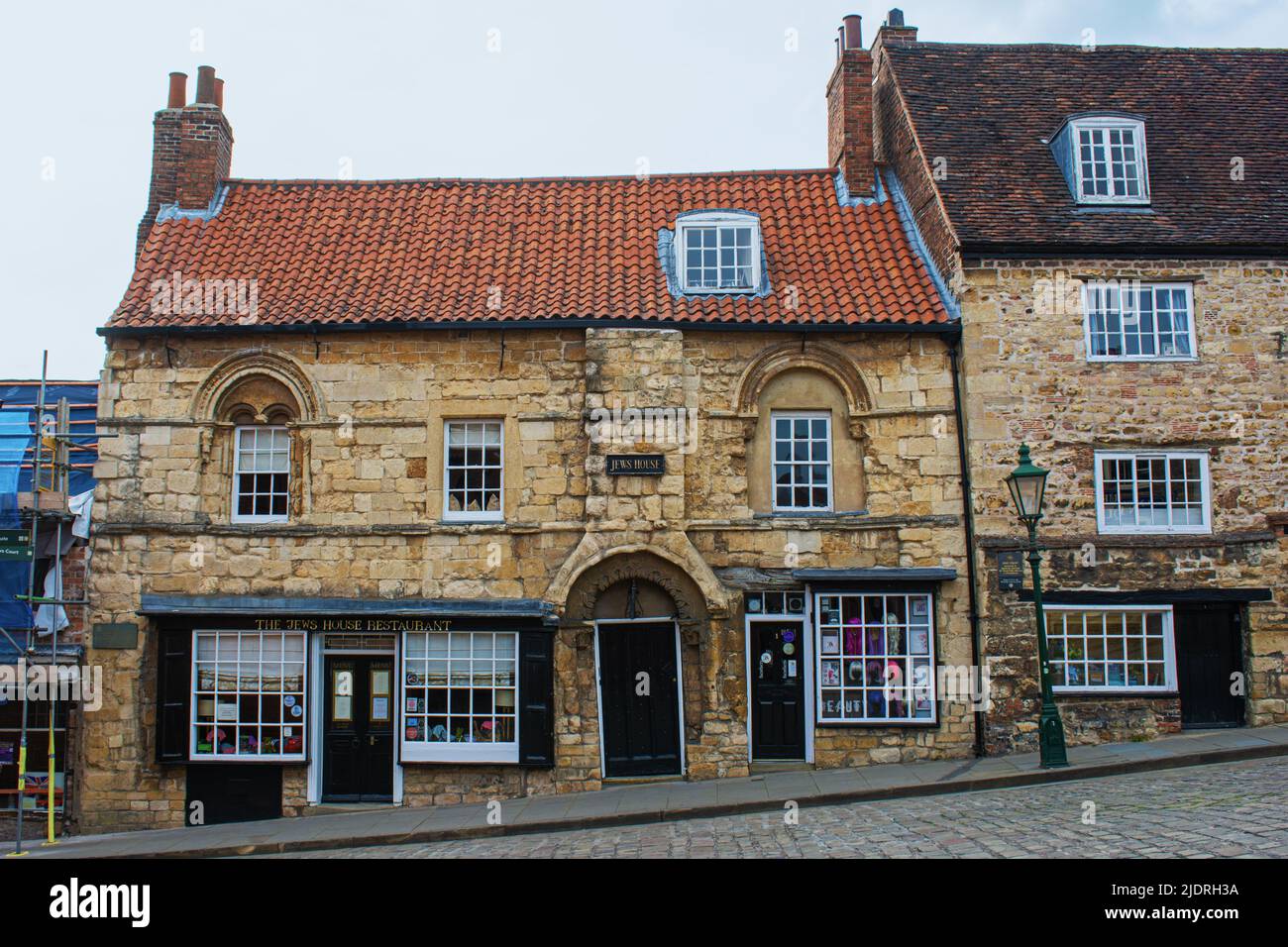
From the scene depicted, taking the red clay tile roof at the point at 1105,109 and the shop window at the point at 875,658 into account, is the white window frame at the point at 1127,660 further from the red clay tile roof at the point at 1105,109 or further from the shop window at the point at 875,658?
the red clay tile roof at the point at 1105,109

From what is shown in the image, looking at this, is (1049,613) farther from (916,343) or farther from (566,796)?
(566,796)

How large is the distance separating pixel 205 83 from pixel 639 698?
1263 centimetres

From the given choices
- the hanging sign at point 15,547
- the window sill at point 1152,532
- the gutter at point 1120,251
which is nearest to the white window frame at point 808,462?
the gutter at point 1120,251

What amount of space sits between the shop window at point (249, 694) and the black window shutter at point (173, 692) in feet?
0.38

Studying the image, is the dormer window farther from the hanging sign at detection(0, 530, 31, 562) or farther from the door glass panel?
the hanging sign at detection(0, 530, 31, 562)

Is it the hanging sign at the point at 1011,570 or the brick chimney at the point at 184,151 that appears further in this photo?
the brick chimney at the point at 184,151

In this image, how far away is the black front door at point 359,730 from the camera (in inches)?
612

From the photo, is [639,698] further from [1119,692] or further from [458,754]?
[1119,692]

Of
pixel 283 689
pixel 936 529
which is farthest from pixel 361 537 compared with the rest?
pixel 936 529

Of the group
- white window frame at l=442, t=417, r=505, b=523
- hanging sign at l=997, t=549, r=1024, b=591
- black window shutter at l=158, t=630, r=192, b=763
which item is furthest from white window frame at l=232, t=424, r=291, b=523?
hanging sign at l=997, t=549, r=1024, b=591

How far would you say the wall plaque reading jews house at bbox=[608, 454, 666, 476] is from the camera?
612 inches

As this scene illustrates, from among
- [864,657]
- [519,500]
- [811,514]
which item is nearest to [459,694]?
[519,500]

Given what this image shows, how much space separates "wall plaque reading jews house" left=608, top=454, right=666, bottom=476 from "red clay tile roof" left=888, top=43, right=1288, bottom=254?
18.3 feet

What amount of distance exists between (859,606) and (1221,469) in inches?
223
